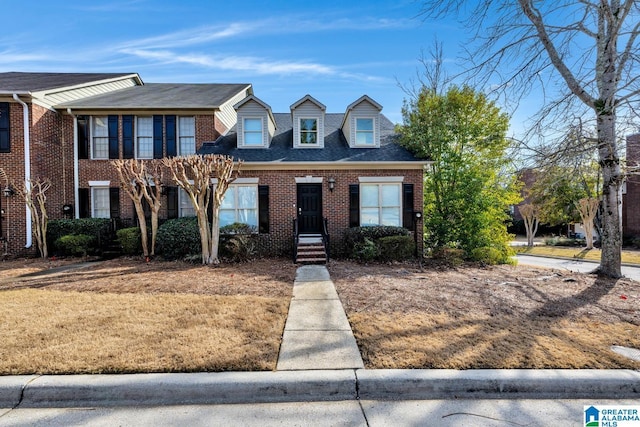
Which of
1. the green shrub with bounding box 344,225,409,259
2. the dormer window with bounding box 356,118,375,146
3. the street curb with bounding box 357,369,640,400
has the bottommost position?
the street curb with bounding box 357,369,640,400

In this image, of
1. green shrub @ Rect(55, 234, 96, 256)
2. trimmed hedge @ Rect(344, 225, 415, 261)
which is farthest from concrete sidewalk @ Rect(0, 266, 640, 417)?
green shrub @ Rect(55, 234, 96, 256)

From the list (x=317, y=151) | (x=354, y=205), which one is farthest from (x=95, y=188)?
(x=354, y=205)

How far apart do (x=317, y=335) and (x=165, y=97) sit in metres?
14.1

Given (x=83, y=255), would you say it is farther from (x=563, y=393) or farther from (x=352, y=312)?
(x=563, y=393)

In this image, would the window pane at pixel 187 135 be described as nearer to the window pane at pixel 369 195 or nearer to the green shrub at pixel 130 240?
the green shrub at pixel 130 240

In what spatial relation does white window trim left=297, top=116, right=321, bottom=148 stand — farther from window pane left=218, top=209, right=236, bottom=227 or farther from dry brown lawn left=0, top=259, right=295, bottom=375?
dry brown lawn left=0, top=259, right=295, bottom=375

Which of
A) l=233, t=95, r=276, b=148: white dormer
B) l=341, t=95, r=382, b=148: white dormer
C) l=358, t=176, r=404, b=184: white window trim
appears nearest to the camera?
l=358, t=176, r=404, b=184: white window trim

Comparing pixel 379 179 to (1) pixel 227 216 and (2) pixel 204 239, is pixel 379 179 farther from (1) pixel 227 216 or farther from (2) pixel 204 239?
(2) pixel 204 239

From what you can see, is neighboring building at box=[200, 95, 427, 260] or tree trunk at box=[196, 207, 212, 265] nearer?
tree trunk at box=[196, 207, 212, 265]

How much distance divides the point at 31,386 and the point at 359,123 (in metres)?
12.1

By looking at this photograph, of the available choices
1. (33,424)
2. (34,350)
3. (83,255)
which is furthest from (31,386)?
(83,255)

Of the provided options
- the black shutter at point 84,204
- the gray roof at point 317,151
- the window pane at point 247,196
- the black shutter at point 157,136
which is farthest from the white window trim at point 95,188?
the window pane at point 247,196

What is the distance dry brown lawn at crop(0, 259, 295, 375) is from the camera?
355 cm

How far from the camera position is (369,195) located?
483 inches
